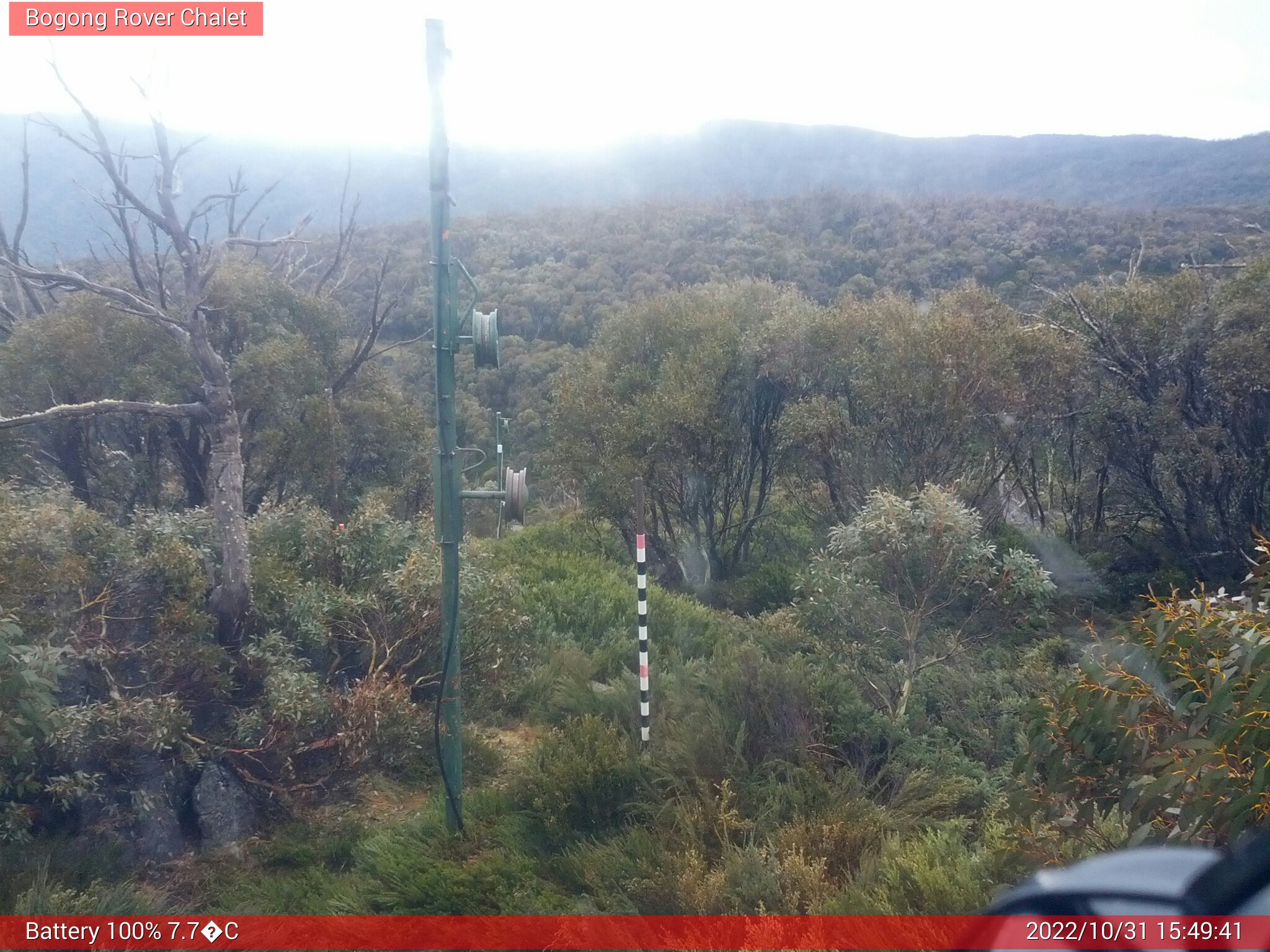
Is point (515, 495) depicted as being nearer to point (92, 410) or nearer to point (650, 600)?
point (92, 410)

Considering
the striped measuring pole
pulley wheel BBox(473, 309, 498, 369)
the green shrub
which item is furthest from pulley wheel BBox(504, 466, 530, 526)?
the green shrub

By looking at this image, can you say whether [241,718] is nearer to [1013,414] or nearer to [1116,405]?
[1013,414]

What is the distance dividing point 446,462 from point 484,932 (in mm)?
2423

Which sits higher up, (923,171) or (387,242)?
(923,171)

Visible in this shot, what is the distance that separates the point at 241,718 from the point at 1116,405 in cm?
1023

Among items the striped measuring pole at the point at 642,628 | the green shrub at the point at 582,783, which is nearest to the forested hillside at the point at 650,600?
the green shrub at the point at 582,783

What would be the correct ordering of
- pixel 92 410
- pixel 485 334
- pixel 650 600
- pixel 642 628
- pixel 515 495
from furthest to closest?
pixel 650 600
pixel 642 628
pixel 92 410
pixel 515 495
pixel 485 334

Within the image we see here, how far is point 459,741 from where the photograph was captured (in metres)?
4.86

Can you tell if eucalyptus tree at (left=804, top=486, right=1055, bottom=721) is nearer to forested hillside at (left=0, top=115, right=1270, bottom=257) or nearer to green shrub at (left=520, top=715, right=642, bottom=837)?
green shrub at (left=520, top=715, right=642, bottom=837)

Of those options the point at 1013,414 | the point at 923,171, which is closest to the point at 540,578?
the point at 1013,414

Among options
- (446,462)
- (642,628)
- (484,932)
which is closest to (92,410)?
(446,462)

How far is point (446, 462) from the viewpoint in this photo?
15.9ft

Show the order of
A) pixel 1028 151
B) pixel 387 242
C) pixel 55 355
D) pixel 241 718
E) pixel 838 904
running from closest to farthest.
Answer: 1. pixel 838 904
2. pixel 241 718
3. pixel 55 355
4. pixel 387 242
5. pixel 1028 151

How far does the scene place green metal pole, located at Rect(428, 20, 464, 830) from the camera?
15.5ft
